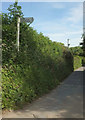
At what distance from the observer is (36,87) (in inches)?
240

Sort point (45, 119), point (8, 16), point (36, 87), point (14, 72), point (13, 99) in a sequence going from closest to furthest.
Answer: point (45, 119), point (13, 99), point (14, 72), point (8, 16), point (36, 87)

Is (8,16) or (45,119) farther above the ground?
(8,16)

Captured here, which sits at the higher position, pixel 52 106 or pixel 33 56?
pixel 33 56

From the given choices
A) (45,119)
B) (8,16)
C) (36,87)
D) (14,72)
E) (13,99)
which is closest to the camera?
(45,119)

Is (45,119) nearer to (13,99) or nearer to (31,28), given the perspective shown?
(13,99)

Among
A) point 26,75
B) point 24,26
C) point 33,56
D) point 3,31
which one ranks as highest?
point 24,26

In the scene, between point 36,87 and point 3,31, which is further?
point 36,87

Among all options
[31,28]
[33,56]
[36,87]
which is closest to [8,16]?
[31,28]

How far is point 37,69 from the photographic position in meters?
6.42

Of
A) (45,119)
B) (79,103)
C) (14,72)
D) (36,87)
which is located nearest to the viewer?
(45,119)

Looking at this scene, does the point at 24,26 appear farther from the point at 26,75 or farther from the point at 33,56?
the point at 26,75

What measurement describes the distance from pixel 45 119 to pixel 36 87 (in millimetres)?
2170

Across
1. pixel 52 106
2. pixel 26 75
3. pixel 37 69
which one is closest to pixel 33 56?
pixel 37 69

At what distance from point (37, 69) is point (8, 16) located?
2.51 metres
